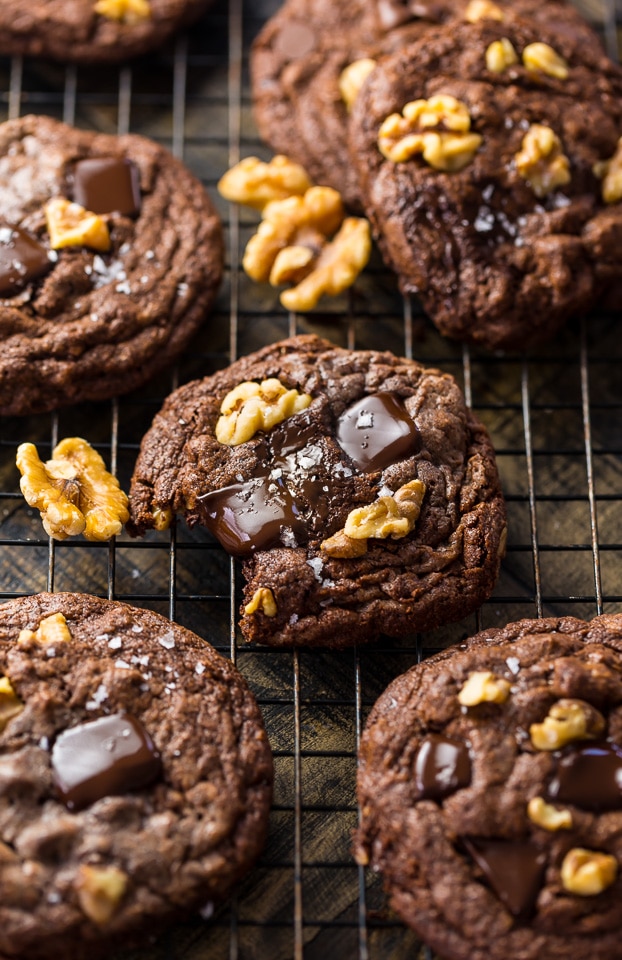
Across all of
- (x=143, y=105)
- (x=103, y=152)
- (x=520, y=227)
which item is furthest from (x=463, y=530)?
(x=143, y=105)

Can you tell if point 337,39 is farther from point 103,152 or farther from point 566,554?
point 566,554

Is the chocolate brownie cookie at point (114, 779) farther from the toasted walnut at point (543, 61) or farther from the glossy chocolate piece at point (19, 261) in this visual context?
the toasted walnut at point (543, 61)

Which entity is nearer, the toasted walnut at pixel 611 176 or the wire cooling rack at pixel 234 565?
the wire cooling rack at pixel 234 565

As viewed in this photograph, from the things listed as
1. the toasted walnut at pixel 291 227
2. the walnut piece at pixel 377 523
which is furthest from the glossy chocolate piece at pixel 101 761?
the toasted walnut at pixel 291 227

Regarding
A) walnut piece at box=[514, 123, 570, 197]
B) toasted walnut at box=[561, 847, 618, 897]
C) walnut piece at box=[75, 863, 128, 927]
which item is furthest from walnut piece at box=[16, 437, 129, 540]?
walnut piece at box=[514, 123, 570, 197]

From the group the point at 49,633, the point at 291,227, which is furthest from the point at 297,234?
the point at 49,633

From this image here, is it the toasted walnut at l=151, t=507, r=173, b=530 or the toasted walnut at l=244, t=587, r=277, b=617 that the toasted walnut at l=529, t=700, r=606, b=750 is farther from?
the toasted walnut at l=151, t=507, r=173, b=530
